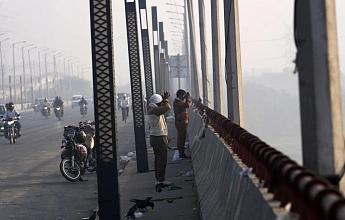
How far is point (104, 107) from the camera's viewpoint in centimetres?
1113

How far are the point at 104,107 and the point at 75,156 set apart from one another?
8.25 m


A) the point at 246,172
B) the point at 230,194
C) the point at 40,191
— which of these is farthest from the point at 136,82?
the point at 246,172

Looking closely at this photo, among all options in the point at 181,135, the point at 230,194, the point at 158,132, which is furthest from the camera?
the point at 181,135

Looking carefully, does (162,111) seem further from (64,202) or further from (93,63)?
(93,63)

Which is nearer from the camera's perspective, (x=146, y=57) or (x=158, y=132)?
(x=158, y=132)

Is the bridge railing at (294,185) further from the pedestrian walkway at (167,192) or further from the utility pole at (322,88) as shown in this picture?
the pedestrian walkway at (167,192)

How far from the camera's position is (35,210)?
14.2 meters

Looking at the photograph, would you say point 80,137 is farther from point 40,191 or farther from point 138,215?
point 138,215

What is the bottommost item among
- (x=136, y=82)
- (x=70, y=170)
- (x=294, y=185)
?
(x=70, y=170)

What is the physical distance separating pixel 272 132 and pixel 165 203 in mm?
103725

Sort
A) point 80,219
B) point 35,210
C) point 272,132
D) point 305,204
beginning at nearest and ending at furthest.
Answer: point 305,204 → point 80,219 → point 35,210 → point 272,132

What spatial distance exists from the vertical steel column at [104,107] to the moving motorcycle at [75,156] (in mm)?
7653

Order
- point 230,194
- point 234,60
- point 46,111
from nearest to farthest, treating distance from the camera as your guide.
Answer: point 230,194
point 234,60
point 46,111

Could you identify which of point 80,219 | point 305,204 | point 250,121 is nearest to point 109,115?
point 80,219
